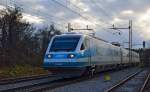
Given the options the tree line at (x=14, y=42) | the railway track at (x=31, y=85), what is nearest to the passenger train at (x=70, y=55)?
the railway track at (x=31, y=85)

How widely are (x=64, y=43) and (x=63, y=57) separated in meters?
1.30

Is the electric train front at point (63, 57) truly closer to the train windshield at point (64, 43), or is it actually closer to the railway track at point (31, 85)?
the train windshield at point (64, 43)

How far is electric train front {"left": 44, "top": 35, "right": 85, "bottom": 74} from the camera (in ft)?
82.0

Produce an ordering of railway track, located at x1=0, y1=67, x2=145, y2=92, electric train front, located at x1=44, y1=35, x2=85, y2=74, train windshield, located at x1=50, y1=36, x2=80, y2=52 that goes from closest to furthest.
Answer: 1. railway track, located at x1=0, y1=67, x2=145, y2=92
2. electric train front, located at x1=44, y1=35, x2=85, y2=74
3. train windshield, located at x1=50, y1=36, x2=80, y2=52

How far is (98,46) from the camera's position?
1288 inches

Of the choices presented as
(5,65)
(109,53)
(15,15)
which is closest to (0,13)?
(15,15)

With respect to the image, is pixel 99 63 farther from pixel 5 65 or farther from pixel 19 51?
pixel 19 51

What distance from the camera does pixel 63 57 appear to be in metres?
25.1

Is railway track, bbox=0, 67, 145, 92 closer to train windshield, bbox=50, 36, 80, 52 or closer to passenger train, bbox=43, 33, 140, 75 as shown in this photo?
passenger train, bbox=43, 33, 140, 75

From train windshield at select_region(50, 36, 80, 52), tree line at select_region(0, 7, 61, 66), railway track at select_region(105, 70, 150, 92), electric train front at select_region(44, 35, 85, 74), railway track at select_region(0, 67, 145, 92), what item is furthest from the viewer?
tree line at select_region(0, 7, 61, 66)

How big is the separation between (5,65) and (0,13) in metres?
9.37

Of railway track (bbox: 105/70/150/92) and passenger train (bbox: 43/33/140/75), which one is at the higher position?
passenger train (bbox: 43/33/140/75)

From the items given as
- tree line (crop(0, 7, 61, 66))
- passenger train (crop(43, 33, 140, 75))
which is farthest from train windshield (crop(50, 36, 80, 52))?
tree line (crop(0, 7, 61, 66))

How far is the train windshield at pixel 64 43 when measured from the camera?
84.4ft
